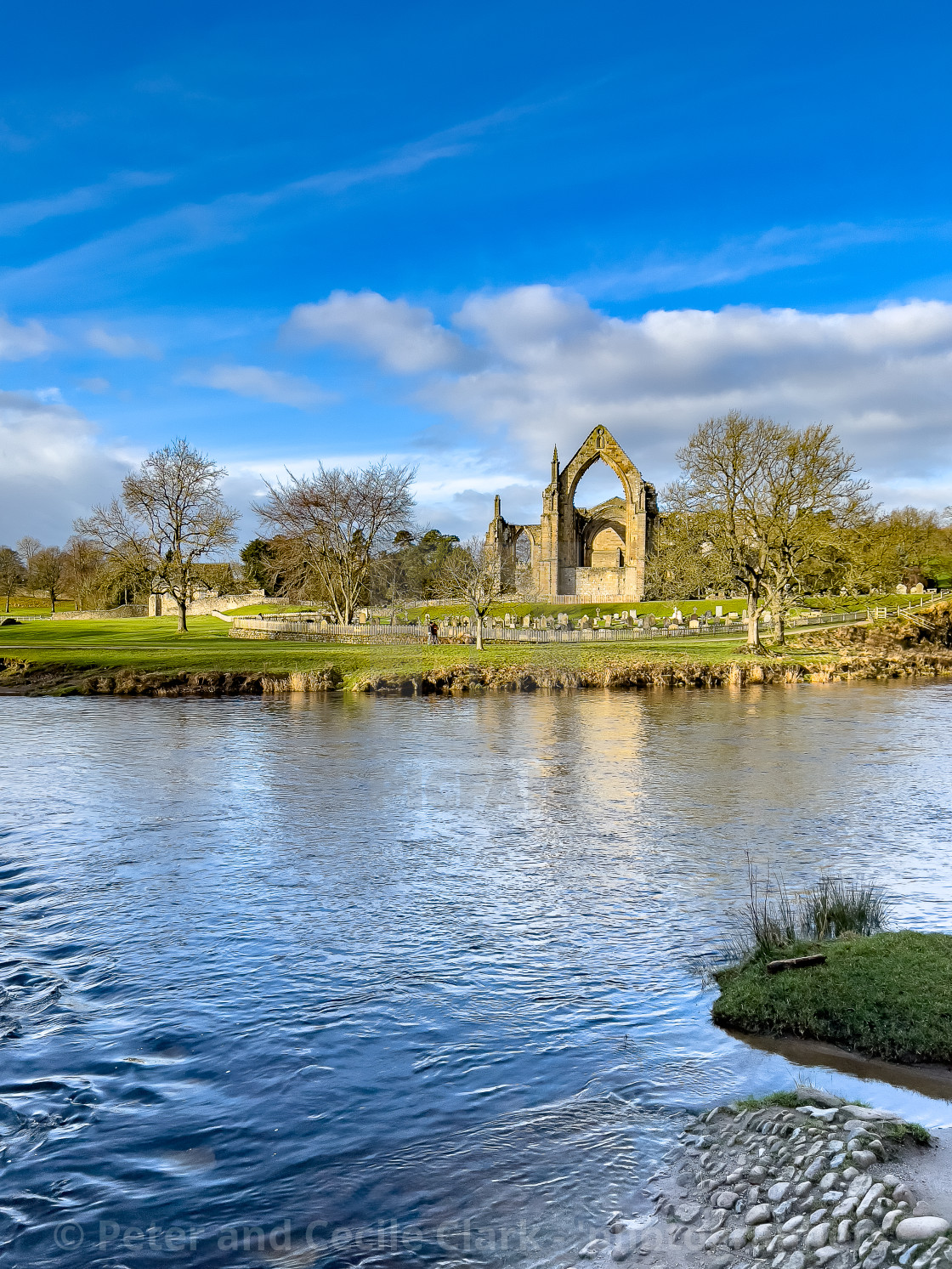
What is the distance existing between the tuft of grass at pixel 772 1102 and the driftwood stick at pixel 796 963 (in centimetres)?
174

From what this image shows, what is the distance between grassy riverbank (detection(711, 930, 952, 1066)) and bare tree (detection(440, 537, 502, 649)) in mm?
30693

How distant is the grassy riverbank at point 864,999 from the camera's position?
6.28 metres

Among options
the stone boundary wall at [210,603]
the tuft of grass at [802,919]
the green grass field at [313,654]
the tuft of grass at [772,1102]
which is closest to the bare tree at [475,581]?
the green grass field at [313,654]

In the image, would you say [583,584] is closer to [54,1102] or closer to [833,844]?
[833,844]

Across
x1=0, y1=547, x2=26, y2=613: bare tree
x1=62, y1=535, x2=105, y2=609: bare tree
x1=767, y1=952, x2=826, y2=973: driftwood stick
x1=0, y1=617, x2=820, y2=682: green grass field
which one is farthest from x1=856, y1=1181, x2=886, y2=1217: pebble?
x1=0, y1=547, x2=26, y2=613: bare tree

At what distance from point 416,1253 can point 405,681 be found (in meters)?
27.6

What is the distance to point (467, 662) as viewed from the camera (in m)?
34.2

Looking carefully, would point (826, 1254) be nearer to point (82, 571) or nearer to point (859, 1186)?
point (859, 1186)

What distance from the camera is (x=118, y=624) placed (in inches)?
2440

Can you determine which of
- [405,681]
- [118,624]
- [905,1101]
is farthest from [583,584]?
[905,1101]

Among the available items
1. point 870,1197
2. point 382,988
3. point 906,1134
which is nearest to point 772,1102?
point 906,1134

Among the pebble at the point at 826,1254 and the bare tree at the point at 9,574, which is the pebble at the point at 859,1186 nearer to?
the pebble at the point at 826,1254

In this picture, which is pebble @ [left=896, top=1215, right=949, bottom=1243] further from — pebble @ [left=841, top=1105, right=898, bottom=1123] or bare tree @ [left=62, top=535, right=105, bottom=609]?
bare tree @ [left=62, top=535, right=105, bottom=609]

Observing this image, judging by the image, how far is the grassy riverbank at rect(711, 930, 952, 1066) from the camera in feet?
20.6
